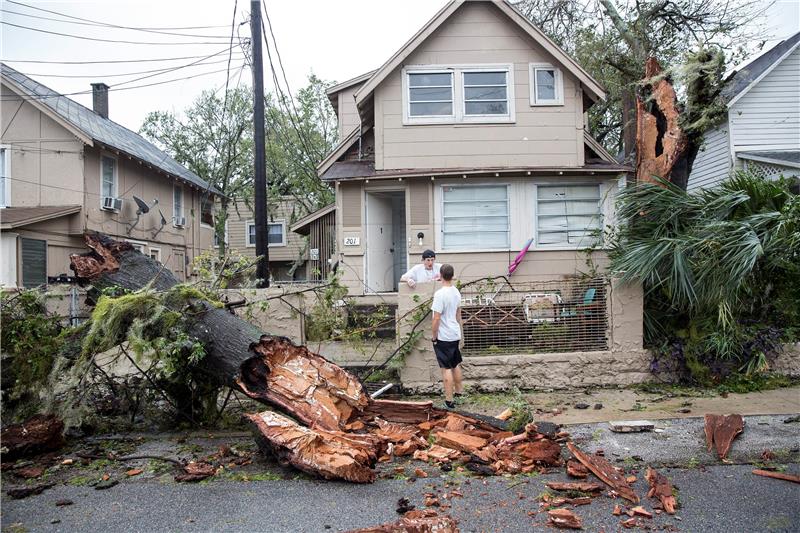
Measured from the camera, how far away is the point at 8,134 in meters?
15.4

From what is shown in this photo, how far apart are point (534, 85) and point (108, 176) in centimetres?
1306

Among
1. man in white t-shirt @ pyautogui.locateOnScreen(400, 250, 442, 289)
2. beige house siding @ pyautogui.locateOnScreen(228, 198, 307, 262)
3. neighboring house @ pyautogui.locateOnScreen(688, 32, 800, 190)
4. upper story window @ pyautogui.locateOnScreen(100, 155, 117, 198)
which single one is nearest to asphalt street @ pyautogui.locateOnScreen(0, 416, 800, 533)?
man in white t-shirt @ pyautogui.locateOnScreen(400, 250, 442, 289)

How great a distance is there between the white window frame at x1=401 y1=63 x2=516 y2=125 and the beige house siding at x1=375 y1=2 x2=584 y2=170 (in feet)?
0.26

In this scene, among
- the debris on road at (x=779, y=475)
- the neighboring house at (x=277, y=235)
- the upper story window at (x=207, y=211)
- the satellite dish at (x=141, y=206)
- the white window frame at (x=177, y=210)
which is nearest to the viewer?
the debris on road at (x=779, y=475)

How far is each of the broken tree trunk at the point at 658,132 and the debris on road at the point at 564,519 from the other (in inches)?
220

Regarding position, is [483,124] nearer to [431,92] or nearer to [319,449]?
[431,92]

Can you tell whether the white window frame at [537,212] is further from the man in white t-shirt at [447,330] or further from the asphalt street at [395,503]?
the asphalt street at [395,503]

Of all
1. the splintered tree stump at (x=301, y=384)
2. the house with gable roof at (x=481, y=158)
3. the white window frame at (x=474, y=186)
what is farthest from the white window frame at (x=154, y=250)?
the splintered tree stump at (x=301, y=384)

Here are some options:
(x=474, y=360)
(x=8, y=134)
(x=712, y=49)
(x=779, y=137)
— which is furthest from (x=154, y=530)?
(x=779, y=137)

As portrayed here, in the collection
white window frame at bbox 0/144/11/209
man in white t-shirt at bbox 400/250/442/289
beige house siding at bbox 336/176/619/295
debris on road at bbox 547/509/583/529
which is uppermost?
white window frame at bbox 0/144/11/209

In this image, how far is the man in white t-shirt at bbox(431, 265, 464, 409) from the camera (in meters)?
6.14

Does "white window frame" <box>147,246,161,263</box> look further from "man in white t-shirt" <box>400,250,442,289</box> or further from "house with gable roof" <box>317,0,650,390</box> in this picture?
"man in white t-shirt" <box>400,250,442,289</box>

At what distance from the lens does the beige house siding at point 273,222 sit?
84.8 feet

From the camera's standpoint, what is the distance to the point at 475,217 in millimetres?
11172
